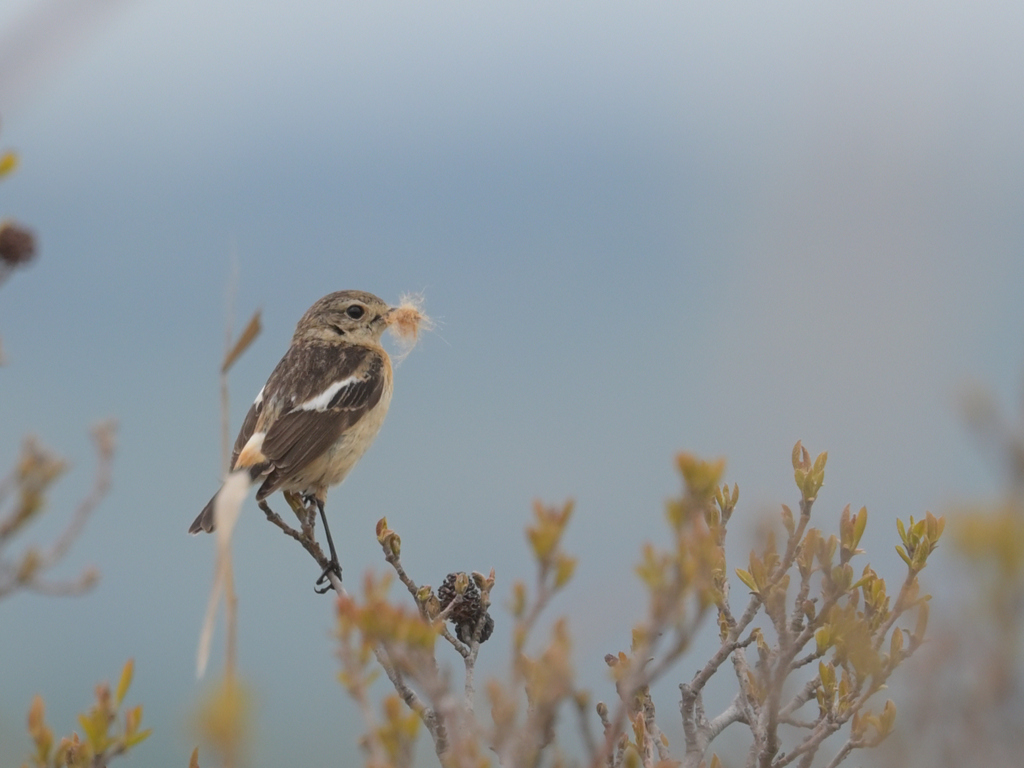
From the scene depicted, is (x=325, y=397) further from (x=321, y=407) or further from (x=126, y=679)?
(x=126, y=679)

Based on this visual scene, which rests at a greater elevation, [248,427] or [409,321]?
[409,321]

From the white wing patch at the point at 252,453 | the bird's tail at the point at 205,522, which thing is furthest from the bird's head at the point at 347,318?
the bird's tail at the point at 205,522

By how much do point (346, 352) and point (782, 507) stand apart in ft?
13.5

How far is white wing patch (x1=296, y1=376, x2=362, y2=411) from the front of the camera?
625cm

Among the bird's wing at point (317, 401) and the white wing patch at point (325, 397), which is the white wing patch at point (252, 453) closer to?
the bird's wing at point (317, 401)

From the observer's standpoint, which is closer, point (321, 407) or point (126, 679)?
point (126, 679)

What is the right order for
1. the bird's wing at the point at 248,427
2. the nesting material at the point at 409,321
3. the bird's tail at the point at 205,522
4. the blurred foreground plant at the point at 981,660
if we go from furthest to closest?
the nesting material at the point at 409,321
the bird's wing at the point at 248,427
the bird's tail at the point at 205,522
the blurred foreground plant at the point at 981,660

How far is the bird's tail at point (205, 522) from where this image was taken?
566cm

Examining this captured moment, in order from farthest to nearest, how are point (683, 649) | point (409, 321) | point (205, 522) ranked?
point (409, 321)
point (205, 522)
point (683, 649)

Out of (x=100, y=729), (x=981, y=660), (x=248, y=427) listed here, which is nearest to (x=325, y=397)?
(x=248, y=427)

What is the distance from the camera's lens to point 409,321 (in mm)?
7250

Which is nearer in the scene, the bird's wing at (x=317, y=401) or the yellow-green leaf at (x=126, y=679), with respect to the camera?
the yellow-green leaf at (x=126, y=679)

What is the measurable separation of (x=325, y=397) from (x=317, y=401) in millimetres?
60

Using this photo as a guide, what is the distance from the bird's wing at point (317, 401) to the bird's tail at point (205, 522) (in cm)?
38
